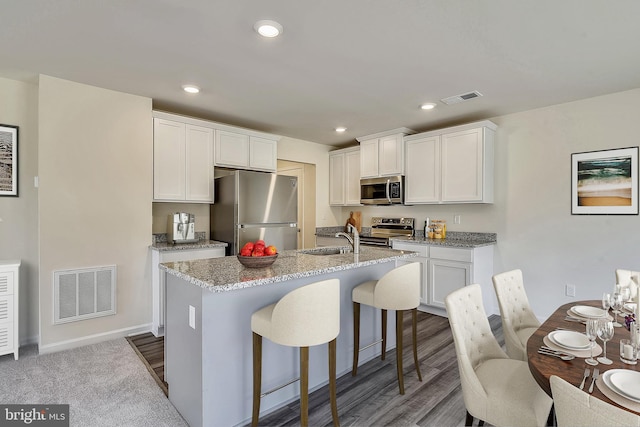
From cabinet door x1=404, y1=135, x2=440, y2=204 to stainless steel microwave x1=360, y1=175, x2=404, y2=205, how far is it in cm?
11

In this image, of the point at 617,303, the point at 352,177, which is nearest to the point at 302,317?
the point at 617,303

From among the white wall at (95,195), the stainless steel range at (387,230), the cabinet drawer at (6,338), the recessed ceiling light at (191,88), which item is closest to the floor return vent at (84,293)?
the white wall at (95,195)

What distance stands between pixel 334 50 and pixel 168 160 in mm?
2332

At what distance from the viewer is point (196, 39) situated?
2.28 m

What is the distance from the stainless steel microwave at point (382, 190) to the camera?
468 centimetres

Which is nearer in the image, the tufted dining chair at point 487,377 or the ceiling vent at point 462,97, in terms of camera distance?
the tufted dining chair at point 487,377

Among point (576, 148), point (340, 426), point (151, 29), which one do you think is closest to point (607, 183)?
point (576, 148)

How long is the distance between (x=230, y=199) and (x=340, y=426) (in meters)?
2.76

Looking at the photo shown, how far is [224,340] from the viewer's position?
192 centimetres

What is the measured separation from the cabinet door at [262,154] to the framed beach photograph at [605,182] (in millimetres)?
3630

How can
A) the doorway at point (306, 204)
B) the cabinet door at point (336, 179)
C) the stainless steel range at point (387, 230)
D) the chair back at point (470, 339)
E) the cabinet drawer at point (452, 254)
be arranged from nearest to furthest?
1. the chair back at point (470, 339)
2. the cabinet drawer at point (452, 254)
3. the stainless steel range at point (387, 230)
4. the cabinet door at point (336, 179)
5. the doorway at point (306, 204)

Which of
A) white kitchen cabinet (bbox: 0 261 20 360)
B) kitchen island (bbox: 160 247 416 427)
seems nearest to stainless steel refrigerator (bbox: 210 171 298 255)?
kitchen island (bbox: 160 247 416 427)

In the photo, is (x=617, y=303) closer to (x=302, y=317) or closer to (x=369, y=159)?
(x=302, y=317)

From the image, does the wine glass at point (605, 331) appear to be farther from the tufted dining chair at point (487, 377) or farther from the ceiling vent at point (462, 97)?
the ceiling vent at point (462, 97)
